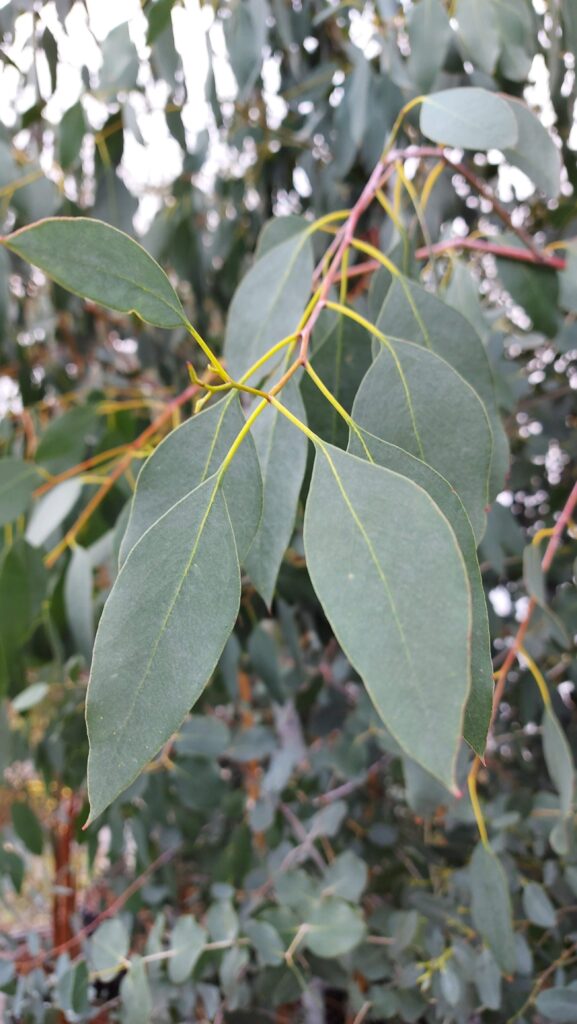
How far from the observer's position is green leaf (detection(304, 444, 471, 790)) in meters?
0.23

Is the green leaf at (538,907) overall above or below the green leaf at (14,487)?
below

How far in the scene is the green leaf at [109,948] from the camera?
0.70 meters

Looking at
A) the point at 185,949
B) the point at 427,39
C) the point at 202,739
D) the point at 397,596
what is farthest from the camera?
the point at 202,739

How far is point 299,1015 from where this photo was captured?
1.06 meters

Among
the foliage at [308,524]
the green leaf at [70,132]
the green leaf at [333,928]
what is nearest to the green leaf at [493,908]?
the foliage at [308,524]

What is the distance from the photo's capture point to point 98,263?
31 centimetres

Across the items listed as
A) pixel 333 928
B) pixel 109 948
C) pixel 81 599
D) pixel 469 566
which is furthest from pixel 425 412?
pixel 109 948

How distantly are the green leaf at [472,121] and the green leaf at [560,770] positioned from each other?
1.12ft

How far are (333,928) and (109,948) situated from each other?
192 mm

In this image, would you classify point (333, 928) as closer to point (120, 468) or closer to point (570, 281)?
point (120, 468)

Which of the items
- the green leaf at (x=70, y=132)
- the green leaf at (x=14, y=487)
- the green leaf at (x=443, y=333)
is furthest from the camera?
the green leaf at (x=70, y=132)

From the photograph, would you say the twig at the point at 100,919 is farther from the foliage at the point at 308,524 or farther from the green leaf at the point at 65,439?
the green leaf at the point at 65,439

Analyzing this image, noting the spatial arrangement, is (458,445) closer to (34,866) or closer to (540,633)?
(540,633)

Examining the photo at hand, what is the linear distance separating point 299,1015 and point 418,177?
0.95 meters
